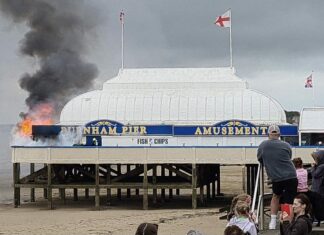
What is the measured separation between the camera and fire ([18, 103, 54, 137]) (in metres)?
36.8

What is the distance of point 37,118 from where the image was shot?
4103cm

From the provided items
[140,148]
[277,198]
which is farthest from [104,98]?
[277,198]

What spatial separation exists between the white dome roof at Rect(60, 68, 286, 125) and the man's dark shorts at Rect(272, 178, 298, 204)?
2310cm

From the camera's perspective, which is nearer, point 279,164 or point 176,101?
point 279,164

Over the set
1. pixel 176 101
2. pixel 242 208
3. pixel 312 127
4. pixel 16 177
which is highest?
→ pixel 176 101

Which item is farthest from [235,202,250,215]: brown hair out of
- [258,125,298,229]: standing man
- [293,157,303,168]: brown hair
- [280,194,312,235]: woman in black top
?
[293,157,303,168]: brown hair

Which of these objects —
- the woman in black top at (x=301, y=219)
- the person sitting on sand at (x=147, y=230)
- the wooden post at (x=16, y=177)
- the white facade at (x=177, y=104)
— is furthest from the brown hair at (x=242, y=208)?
the white facade at (x=177, y=104)

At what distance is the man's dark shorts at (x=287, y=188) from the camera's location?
34.9ft

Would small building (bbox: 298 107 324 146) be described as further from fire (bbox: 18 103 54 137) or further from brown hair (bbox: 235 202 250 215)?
brown hair (bbox: 235 202 250 215)

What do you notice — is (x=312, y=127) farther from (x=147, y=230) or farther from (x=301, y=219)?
(x=147, y=230)

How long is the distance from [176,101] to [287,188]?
24211 mm

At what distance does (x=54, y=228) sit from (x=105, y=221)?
2.22 meters

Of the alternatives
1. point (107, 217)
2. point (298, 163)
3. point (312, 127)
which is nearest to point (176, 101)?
point (312, 127)

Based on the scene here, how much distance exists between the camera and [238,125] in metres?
32.4
